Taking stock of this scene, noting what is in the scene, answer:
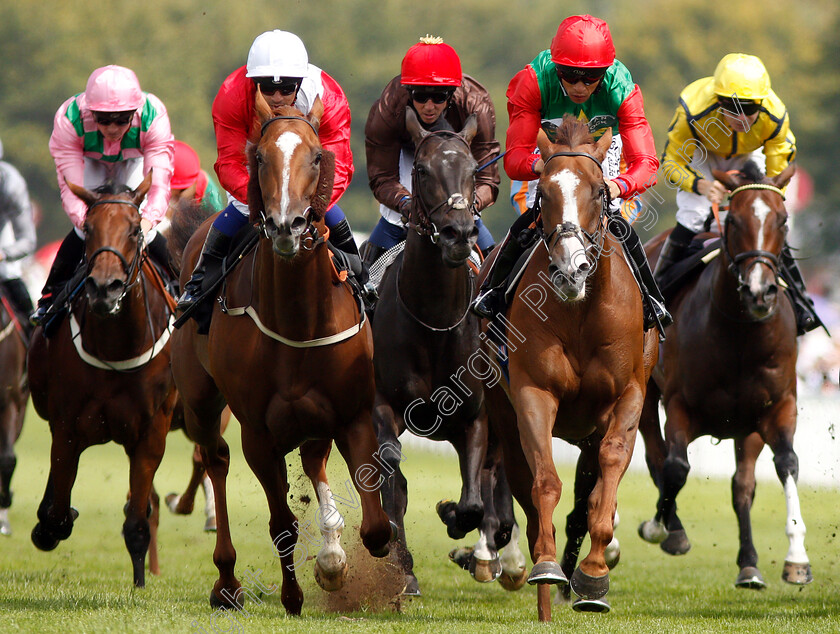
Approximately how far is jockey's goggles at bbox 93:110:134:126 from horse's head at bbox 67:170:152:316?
724 mm

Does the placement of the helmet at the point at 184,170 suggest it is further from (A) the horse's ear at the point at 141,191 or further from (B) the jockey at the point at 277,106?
(B) the jockey at the point at 277,106

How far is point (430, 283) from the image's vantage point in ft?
21.3

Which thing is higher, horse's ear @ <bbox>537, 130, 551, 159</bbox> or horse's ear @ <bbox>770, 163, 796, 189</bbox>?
horse's ear @ <bbox>770, 163, 796, 189</bbox>

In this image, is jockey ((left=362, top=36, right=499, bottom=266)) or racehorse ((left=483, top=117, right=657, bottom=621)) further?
jockey ((left=362, top=36, right=499, bottom=266))

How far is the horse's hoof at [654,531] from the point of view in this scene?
26.9 ft

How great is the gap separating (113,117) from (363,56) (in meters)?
41.4

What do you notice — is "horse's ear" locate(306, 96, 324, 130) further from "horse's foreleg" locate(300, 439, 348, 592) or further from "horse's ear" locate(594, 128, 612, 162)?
"horse's foreleg" locate(300, 439, 348, 592)

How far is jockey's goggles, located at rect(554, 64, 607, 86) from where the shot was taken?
261 inches

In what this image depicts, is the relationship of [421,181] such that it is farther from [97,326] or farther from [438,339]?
[97,326]

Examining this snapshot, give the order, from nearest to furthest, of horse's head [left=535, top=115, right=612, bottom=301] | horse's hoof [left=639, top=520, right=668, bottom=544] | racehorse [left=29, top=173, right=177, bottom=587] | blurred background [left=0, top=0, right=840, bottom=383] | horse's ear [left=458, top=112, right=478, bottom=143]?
horse's head [left=535, top=115, right=612, bottom=301] → horse's ear [left=458, top=112, right=478, bottom=143] → racehorse [left=29, top=173, right=177, bottom=587] → horse's hoof [left=639, top=520, right=668, bottom=544] → blurred background [left=0, top=0, right=840, bottom=383]

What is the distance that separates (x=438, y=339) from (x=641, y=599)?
2092 millimetres

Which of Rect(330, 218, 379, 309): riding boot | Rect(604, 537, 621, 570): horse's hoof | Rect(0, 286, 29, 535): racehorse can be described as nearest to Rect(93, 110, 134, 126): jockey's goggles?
Rect(330, 218, 379, 309): riding boot

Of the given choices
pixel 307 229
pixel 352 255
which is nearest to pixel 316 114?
pixel 307 229

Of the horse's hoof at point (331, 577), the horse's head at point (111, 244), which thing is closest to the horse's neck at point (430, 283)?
the horse's hoof at point (331, 577)
